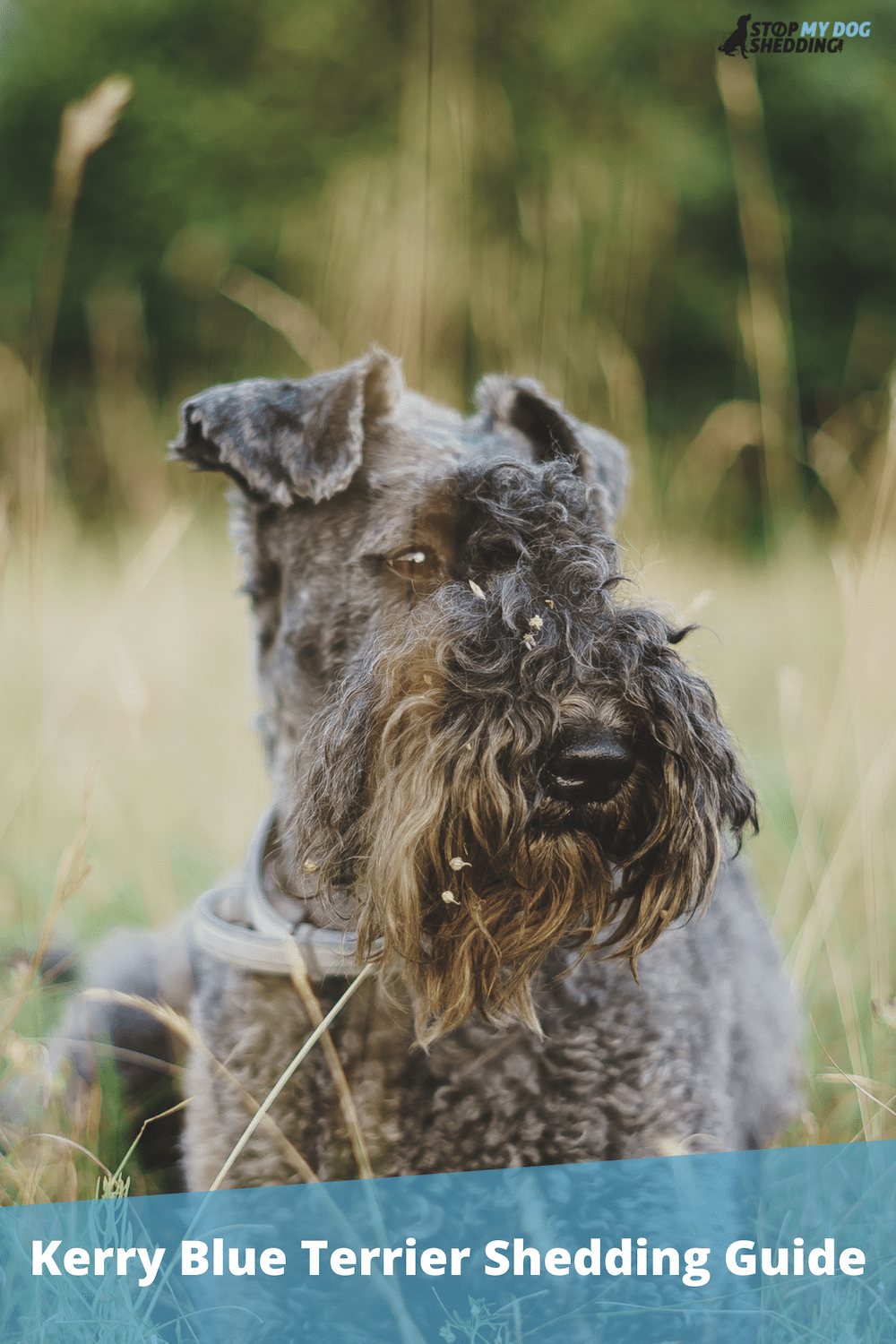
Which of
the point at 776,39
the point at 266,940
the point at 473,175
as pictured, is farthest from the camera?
the point at 473,175

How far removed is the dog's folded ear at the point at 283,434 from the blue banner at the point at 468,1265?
1099mm

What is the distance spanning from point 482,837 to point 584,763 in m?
0.16

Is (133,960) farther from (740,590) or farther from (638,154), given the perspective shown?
(638,154)

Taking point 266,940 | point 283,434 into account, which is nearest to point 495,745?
point 266,940

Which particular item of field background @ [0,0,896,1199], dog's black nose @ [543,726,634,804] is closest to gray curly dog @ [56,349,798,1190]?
dog's black nose @ [543,726,634,804]

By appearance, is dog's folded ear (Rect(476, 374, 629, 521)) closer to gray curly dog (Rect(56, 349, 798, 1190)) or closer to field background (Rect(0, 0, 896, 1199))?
gray curly dog (Rect(56, 349, 798, 1190))

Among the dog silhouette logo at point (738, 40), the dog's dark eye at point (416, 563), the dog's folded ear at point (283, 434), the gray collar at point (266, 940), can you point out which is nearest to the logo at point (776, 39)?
the dog silhouette logo at point (738, 40)

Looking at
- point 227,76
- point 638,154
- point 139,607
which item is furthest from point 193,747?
point 227,76

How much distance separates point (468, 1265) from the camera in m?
1.37

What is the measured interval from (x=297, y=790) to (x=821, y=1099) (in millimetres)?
1247

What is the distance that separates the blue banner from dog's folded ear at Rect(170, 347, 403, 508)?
110cm

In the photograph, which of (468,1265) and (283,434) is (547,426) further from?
(468,1265)

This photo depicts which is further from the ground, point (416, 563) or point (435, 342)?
point (435, 342)

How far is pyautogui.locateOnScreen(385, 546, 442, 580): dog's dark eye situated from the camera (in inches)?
58.7
